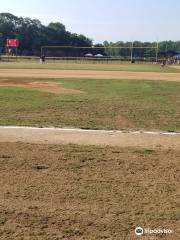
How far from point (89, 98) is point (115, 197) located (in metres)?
13.1

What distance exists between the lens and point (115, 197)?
586 cm

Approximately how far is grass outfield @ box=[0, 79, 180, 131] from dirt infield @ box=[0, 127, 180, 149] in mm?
955

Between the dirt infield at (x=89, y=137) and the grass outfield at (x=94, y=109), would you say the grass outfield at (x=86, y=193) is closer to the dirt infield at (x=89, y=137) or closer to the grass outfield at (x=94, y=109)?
the dirt infield at (x=89, y=137)

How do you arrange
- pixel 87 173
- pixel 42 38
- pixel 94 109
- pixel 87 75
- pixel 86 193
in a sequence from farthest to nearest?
pixel 42 38 → pixel 87 75 → pixel 94 109 → pixel 87 173 → pixel 86 193

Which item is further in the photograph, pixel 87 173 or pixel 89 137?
pixel 89 137

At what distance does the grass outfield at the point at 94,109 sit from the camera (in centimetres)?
1245

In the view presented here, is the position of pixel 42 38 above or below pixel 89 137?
above

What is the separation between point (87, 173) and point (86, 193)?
1037 millimetres

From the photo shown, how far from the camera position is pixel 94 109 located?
1549cm

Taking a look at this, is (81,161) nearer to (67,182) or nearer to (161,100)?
(67,182)
